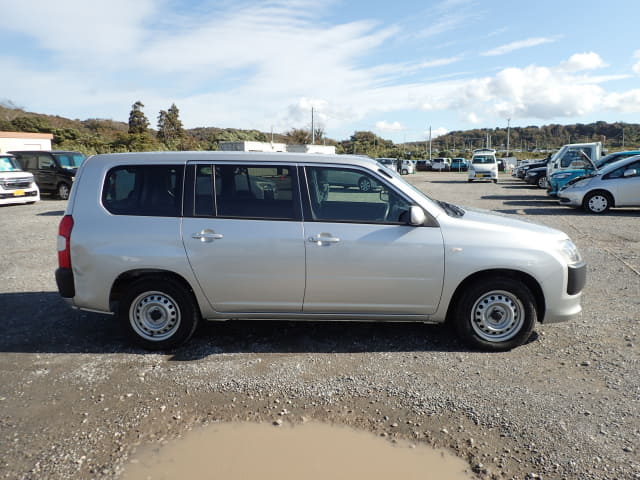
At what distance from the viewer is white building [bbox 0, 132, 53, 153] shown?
29734 mm

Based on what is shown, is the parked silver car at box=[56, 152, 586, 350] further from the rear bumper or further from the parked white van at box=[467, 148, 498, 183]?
the parked white van at box=[467, 148, 498, 183]

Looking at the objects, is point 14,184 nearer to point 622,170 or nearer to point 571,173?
point 622,170

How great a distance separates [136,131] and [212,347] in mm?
58382

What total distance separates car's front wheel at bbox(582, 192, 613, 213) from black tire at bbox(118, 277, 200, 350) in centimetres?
1305

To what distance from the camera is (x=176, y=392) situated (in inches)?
152

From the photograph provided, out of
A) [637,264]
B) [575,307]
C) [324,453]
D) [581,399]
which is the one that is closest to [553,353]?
[575,307]

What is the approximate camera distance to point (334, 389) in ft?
12.7

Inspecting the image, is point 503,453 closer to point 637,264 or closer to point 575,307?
point 575,307

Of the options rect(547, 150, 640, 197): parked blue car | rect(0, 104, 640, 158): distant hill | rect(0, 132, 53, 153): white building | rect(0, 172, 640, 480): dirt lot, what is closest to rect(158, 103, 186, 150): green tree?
rect(0, 104, 640, 158): distant hill

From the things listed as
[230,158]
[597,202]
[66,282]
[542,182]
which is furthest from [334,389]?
[542,182]

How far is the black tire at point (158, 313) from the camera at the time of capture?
14.9ft

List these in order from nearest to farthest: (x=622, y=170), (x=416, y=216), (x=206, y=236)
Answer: (x=416, y=216)
(x=206, y=236)
(x=622, y=170)

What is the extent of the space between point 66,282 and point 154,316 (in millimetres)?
848

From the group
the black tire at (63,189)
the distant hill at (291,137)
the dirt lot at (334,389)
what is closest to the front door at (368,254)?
the dirt lot at (334,389)
